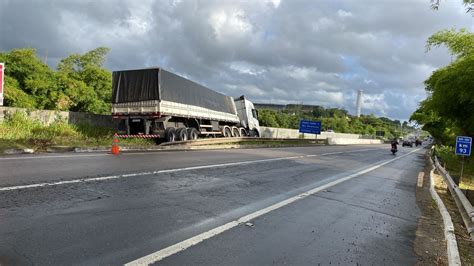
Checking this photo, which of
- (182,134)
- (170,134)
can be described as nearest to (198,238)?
(170,134)

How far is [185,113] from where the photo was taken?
80.6 ft

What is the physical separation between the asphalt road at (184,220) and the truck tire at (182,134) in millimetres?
12588

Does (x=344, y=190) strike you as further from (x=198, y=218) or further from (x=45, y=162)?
(x=45, y=162)

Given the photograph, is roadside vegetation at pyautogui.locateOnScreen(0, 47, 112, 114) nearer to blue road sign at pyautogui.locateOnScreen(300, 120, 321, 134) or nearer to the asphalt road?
the asphalt road

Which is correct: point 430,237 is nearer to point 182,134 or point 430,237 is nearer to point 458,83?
point 458,83

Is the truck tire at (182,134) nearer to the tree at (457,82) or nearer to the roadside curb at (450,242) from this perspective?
the tree at (457,82)

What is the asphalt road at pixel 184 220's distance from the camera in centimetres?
468

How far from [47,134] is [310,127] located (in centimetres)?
3735

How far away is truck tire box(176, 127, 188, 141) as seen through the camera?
77.8ft

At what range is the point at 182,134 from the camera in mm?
24000

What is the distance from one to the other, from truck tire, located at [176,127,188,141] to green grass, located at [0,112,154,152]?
1568 mm

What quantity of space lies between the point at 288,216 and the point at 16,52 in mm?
33549

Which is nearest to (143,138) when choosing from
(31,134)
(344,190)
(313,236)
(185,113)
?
(185,113)

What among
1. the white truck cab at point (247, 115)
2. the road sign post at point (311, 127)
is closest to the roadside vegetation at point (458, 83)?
the white truck cab at point (247, 115)
